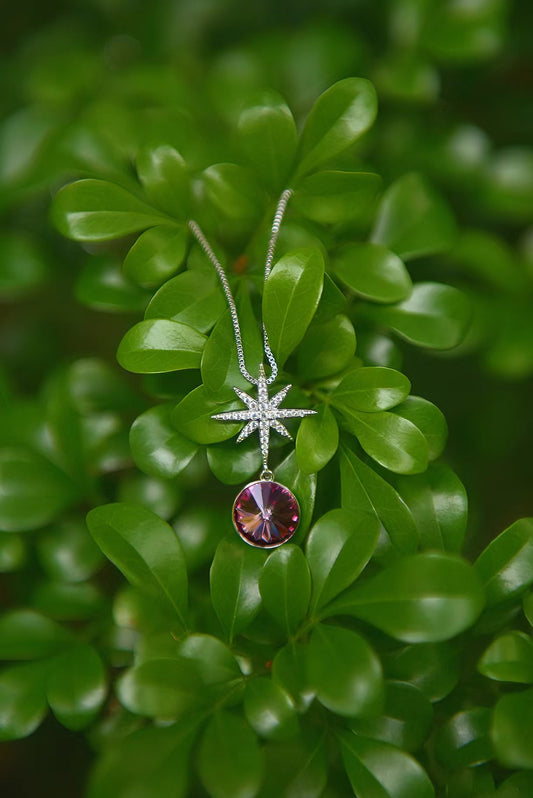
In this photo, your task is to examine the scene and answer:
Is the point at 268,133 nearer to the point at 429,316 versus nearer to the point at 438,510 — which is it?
the point at 429,316

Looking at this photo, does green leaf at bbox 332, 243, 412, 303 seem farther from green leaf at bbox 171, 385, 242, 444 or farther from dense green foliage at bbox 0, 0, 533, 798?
green leaf at bbox 171, 385, 242, 444

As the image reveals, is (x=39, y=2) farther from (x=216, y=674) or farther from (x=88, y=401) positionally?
(x=216, y=674)

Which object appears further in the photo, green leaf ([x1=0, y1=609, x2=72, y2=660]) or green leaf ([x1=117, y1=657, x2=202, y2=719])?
green leaf ([x1=0, y1=609, x2=72, y2=660])

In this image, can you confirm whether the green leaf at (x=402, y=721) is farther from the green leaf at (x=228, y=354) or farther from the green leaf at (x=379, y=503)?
the green leaf at (x=228, y=354)

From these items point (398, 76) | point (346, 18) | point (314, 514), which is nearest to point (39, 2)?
point (346, 18)

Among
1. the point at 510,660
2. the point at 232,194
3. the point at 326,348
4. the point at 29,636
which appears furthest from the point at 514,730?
the point at 232,194

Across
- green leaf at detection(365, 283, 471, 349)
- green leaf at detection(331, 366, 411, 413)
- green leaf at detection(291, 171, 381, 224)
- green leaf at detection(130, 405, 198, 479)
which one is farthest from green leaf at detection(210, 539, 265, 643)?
green leaf at detection(291, 171, 381, 224)
